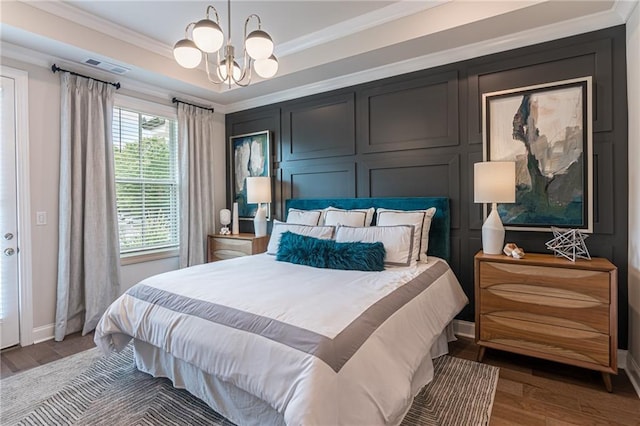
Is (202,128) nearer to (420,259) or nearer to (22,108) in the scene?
(22,108)

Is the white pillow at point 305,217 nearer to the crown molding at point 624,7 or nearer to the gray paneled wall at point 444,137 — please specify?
the gray paneled wall at point 444,137

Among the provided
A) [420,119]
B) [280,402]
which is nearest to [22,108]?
[280,402]

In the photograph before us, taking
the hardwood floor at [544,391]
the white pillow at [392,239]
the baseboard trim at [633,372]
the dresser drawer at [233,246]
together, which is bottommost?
the hardwood floor at [544,391]

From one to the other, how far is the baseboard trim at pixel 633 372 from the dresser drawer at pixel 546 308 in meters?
0.42

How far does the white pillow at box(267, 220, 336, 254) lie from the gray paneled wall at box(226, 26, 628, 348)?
0.72 m

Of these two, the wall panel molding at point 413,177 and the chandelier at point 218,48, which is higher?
the chandelier at point 218,48

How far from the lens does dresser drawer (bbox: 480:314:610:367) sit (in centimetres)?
216

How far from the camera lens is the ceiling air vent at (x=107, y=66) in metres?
3.19

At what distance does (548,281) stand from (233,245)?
3.32 m

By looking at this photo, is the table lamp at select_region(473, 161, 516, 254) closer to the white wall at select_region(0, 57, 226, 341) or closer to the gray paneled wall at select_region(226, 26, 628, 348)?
the gray paneled wall at select_region(226, 26, 628, 348)

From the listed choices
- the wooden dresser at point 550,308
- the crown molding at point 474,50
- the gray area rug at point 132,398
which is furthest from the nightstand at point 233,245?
the wooden dresser at point 550,308

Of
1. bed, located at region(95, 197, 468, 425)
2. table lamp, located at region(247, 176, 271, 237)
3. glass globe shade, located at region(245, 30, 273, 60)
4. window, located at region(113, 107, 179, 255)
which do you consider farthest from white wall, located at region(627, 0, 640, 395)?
window, located at region(113, 107, 179, 255)

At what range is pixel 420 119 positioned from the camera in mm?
3268

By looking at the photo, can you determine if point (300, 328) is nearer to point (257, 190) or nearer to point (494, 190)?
point (494, 190)
